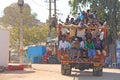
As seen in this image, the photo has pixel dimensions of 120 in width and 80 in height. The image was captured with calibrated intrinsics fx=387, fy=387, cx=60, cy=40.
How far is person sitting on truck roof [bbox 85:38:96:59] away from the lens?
19891 millimetres

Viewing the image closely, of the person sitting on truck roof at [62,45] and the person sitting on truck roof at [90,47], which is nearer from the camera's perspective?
the person sitting on truck roof at [90,47]

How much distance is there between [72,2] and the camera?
110 feet

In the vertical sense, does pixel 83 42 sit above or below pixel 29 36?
below

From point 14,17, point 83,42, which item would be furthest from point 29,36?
point 83,42

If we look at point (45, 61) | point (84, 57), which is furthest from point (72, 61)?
point (45, 61)

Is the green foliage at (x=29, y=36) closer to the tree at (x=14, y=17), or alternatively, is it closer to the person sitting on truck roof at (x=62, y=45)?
the tree at (x=14, y=17)

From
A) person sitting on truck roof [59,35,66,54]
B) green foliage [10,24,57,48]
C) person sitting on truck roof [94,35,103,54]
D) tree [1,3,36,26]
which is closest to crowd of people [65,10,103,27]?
person sitting on truck roof [94,35,103,54]

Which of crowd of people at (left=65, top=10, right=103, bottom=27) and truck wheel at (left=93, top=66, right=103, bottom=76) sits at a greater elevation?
crowd of people at (left=65, top=10, right=103, bottom=27)

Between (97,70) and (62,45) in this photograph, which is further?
(97,70)

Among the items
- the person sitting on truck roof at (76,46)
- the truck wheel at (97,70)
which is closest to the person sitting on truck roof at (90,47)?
the person sitting on truck roof at (76,46)

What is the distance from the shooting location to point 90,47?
20.0 metres

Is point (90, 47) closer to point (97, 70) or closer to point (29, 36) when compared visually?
point (97, 70)

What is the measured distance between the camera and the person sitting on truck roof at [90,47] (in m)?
19.9

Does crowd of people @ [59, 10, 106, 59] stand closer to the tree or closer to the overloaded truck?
the overloaded truck
